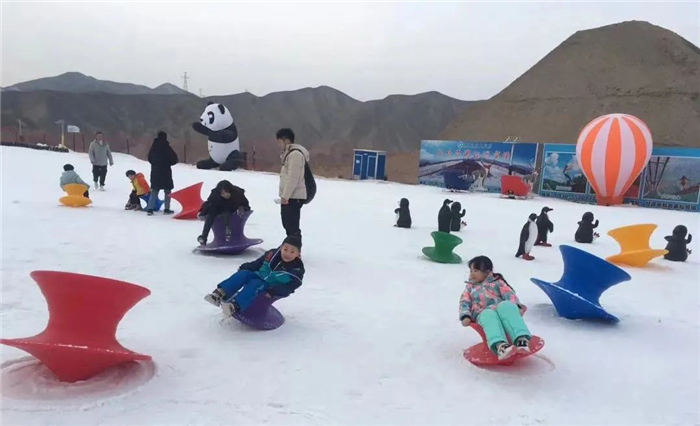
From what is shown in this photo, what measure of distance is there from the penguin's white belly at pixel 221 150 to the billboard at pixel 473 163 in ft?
28.0

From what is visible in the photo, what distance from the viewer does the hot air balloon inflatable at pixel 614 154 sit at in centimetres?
1709

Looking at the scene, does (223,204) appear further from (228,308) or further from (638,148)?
(638,148)

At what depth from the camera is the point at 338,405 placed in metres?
2.99

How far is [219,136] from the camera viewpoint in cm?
2195

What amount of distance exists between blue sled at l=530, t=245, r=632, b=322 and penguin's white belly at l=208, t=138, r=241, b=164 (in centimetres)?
1919

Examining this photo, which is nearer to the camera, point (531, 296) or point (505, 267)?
point (531, 296)

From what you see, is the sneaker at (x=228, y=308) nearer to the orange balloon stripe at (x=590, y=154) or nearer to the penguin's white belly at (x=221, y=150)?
the orange balloon stripe at (x=590, y=154)

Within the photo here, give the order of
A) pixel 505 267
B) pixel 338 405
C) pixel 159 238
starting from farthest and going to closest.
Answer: pixel 159 238
pixel 505 267
pixel 338 405

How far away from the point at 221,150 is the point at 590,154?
48.2 ft

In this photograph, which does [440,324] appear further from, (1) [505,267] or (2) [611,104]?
(2) [611,104]

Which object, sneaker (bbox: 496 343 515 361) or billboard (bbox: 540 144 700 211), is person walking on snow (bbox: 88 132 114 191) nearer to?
sneaker (bbox: 496 343 515 361)

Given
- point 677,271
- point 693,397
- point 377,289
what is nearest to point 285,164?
point 377,289

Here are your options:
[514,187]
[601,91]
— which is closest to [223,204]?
[514,187]

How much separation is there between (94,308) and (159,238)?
179 inches
